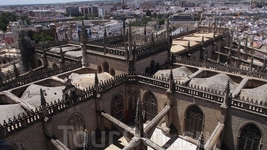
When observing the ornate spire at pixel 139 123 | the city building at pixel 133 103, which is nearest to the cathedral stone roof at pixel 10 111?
the city building at pixel 133 103

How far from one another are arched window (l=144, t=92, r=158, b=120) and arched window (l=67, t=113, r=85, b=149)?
8.52 metres

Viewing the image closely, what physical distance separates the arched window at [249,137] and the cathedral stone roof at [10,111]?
21.6m

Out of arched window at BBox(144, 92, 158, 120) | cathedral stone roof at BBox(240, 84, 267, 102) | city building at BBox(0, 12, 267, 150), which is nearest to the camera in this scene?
city building at BBox(0, 12, 267, 150)

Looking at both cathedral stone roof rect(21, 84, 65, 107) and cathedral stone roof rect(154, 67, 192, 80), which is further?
cathedral stone roof rect(154, 67, 192, 80)

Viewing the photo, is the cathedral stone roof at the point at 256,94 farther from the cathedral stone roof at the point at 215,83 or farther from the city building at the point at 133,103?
the cathedral stone roof at the point at 215,83

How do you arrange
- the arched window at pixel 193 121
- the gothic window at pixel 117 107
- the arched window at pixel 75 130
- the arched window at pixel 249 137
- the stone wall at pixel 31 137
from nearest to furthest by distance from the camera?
the stone wall at pixel 31 137 < the arched window at pixel 249 137 < the arched window at pixel 75 130 < the arched window at pixel 193 121 < the gothic window at pixel 117 107

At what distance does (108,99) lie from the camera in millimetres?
25938

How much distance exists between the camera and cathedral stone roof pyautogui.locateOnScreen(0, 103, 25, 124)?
788 inches

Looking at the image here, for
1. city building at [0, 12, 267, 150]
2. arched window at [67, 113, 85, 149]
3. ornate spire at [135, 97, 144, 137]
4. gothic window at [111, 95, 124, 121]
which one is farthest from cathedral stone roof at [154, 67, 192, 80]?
arched window at [67, 113, 85, 149]

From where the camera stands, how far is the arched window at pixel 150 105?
89.6 ft

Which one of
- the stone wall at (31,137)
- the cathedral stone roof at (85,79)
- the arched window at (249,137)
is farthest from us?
the cathedral stone roof at (85,79)

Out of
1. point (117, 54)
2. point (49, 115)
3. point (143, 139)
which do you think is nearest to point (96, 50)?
point (117, 54)

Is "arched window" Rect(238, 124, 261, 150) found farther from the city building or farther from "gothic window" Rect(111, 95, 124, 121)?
"gothic window" Rect(111, 95, 124, 121)

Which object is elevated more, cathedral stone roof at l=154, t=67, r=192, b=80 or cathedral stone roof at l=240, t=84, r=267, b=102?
cathedral stone roof at l=154, t=67, r=192, b=80
